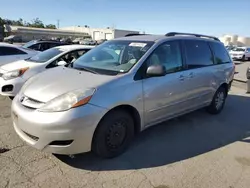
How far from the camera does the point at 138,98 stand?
143 inches

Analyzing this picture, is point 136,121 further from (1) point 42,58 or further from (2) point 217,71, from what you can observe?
(1) point 42,58

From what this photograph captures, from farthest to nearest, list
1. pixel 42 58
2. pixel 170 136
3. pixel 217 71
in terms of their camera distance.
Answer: pixel 42 58, pixel 217 71, pixel 170 136

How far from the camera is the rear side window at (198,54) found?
4752 mm

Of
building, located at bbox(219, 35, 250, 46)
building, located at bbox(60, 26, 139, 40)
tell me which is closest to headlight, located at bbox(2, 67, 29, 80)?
building, located at bbox(60, 26, 139, 40)

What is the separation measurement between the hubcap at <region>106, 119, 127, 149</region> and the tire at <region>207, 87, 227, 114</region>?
2942mm

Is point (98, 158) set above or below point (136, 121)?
below

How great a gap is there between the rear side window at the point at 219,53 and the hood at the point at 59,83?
125 inches

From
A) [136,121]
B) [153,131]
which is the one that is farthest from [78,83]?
[153,131]

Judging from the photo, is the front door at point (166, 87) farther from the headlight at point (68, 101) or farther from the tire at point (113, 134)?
the headlight at point (68, 101)

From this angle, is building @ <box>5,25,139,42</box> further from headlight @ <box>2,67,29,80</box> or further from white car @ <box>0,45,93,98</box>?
headlight @ <box>2,67,29,80</box>

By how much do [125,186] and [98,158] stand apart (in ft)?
2.35

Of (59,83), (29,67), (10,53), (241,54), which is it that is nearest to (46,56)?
(29,67)

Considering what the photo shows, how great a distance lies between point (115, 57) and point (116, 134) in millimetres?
1343

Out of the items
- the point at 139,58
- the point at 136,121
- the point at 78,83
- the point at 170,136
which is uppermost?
the point at 139,58
